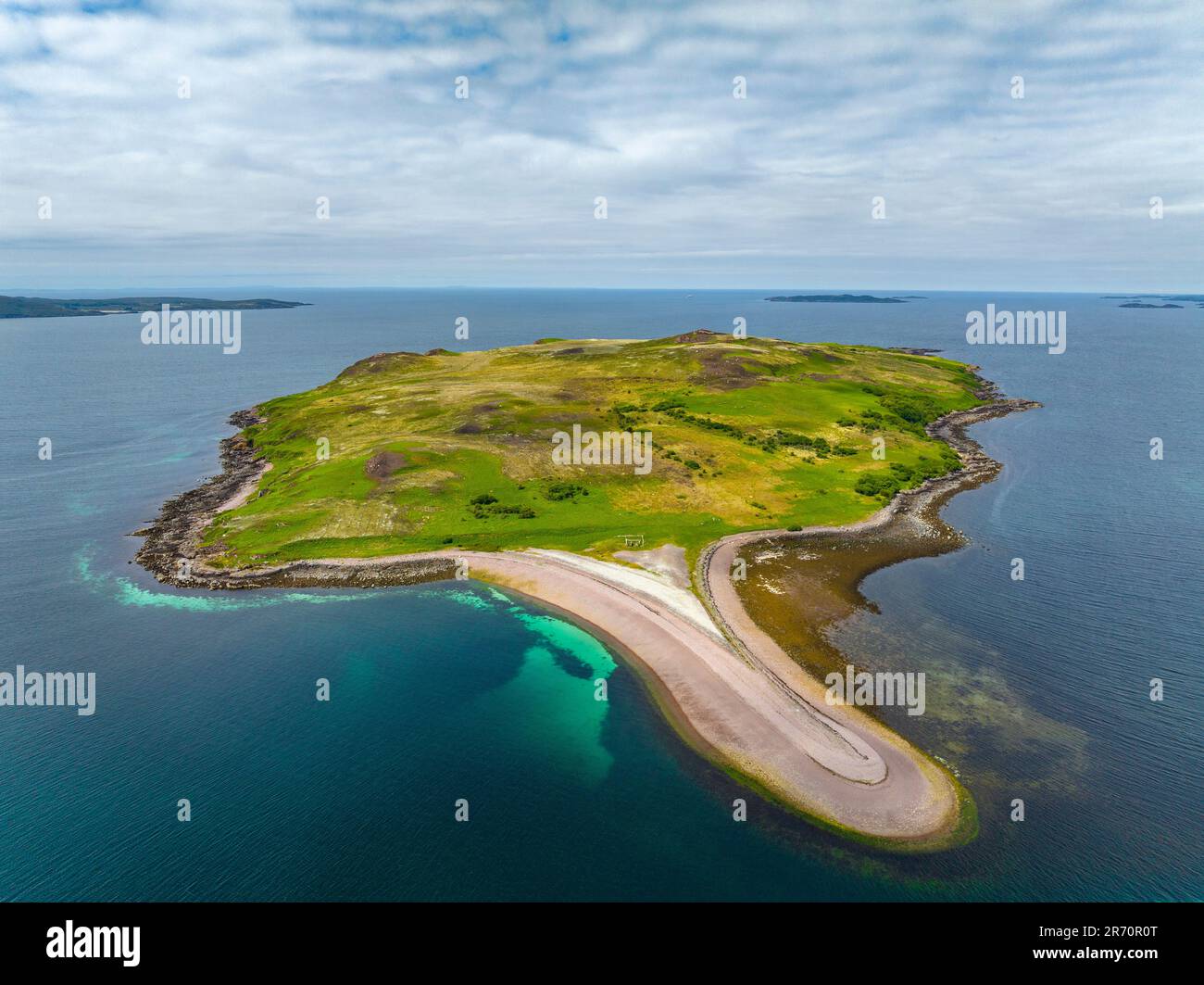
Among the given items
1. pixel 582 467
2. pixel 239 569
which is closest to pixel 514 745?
pixel 239 569

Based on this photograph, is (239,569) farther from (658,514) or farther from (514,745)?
(658,514)

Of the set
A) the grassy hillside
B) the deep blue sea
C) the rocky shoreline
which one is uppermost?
the grassy hillside

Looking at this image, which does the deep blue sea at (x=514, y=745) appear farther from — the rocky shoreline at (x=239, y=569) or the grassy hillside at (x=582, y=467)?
the grassy hillside at (x=582, y=467)

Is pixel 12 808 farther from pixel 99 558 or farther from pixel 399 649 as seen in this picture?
pixel 99 558

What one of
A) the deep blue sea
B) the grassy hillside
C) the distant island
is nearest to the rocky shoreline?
the distant island

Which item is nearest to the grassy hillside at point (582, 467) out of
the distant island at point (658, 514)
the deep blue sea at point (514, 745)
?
the distant island at point (658, 514)

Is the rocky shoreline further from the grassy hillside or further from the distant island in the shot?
the grassy hillside

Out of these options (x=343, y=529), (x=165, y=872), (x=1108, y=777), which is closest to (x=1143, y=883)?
(x=1108, y=777)
